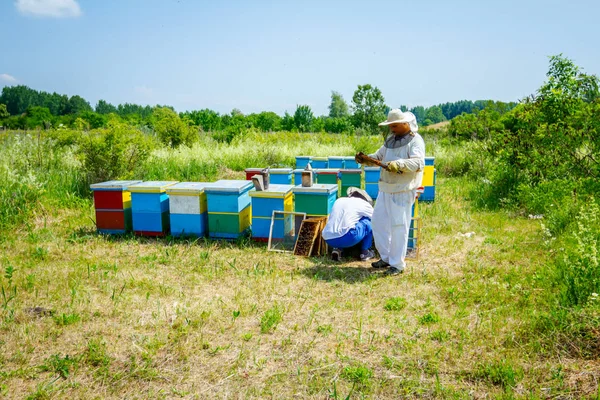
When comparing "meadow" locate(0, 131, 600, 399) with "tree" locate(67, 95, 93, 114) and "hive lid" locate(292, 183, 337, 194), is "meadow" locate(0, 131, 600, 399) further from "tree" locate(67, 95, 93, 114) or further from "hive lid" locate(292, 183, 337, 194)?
"tree" locate(67, 95, 93, 114)

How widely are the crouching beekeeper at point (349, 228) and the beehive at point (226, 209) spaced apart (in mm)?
1250

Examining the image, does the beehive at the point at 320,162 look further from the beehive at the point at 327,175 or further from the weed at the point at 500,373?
the weed at the point at 500,373

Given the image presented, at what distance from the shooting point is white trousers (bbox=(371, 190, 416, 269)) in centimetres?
468

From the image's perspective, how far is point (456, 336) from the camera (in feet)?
11.2

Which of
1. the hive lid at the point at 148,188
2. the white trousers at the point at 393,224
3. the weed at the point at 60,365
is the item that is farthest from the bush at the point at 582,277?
the hive lid at the point at 148,188

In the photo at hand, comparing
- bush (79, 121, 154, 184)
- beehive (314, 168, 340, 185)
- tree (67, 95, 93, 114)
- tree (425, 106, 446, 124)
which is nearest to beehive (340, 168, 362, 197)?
beehive (314, 168, 340, 185)

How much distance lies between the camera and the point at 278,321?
12.2 ft

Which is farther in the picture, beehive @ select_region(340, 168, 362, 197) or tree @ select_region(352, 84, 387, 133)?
tree @ select_region(352, 84, 387, 133)

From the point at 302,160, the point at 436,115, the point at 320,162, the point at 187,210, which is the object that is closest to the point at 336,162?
the point at 320,162

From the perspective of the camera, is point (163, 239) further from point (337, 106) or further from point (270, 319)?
point (337, 106)

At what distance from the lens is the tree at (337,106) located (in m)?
64.4

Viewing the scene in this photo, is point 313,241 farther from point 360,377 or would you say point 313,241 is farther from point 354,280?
point 360,377

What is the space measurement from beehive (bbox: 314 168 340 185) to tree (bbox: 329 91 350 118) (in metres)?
56.4

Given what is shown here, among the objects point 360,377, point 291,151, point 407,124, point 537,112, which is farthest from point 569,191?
point 291,151
